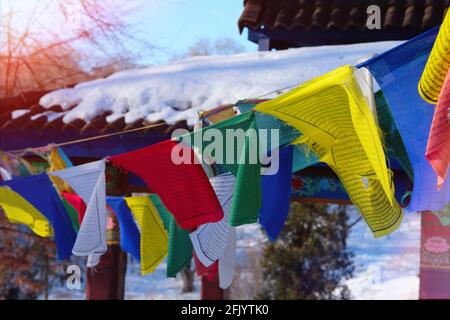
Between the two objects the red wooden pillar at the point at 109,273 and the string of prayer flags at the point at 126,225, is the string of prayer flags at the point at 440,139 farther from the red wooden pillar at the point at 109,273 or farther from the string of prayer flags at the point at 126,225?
the red wooden pillar at the point at 109,273

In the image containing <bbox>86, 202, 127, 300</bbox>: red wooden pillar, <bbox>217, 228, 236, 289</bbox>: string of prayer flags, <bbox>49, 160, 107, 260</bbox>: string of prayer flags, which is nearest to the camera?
<bbox>49, 160, 107, 260</bbox>: string of prayer flags

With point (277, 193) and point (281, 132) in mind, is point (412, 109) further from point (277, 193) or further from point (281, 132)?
point (277, 193)

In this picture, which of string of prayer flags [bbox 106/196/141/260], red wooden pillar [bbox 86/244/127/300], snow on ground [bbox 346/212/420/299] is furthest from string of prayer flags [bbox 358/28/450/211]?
snow on ground [bbox 346/212/420/299]

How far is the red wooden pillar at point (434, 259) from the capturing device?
551 cm

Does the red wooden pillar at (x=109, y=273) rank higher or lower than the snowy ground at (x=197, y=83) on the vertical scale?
lower

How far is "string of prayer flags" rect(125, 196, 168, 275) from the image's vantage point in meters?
4.59

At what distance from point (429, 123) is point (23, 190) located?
3071mm

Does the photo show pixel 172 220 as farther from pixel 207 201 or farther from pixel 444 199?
pixel 444 199

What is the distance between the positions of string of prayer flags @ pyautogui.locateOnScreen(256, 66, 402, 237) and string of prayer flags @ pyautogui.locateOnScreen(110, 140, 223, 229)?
696mm

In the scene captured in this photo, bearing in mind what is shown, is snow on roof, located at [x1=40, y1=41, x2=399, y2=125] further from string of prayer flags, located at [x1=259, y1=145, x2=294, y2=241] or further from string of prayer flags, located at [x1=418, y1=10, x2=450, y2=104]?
string of prayer flags, located at [x1=418, y1=10, x2=450, y2=104]

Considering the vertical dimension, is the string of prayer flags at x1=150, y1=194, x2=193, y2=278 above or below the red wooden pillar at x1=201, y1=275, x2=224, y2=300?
above

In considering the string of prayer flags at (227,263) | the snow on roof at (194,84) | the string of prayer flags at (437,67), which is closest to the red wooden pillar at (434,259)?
the snow on roof at (194,84)
